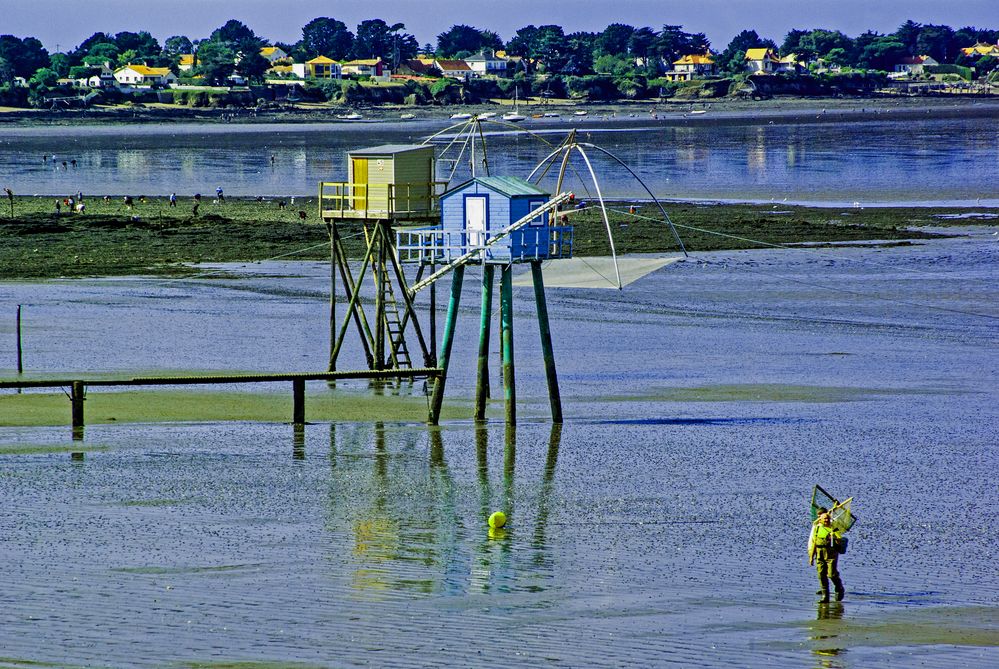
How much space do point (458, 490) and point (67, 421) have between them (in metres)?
11.0

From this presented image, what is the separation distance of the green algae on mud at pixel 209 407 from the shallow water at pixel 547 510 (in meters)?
0.89

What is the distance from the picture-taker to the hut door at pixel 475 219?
32188 mm

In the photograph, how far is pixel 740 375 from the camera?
39938 mm

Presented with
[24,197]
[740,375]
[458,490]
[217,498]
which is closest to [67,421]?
[217,498]

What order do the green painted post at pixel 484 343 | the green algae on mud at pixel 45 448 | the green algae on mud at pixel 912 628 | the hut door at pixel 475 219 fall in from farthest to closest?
the green painted post at pixel 484 343 < the hut door at pixel 475 219 < the green algae on mud at pixel 45 448 < the green algae on mud at pixel 912 628

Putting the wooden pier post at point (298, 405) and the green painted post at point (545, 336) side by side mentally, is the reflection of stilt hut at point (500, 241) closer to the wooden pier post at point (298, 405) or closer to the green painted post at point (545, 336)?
the green painted post at point (545, 336)

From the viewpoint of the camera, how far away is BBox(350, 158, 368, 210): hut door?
36.8 m

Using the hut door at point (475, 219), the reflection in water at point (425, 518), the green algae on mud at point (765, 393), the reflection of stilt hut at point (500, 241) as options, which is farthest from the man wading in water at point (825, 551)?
the green algae on mud at point (765, 393)

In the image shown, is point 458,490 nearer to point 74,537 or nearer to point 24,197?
point 74,537

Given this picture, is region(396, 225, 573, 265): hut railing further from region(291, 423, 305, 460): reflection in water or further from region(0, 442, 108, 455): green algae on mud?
region(0, 442, 108, 455): green algae on mud

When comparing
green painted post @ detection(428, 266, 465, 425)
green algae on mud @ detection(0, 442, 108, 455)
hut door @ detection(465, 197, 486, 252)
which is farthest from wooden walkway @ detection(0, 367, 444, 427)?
hut door @ detection(465, 197, 486, 252)

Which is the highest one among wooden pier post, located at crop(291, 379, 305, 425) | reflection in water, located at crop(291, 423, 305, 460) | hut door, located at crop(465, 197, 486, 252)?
hut door, located at crop(465, 197, 486, 252)

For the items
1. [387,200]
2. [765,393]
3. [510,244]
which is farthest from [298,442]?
[765,393]

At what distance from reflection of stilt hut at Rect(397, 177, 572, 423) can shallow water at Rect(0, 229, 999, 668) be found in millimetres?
1477
